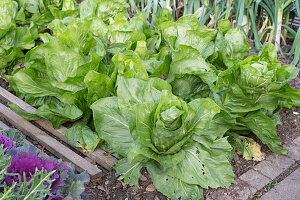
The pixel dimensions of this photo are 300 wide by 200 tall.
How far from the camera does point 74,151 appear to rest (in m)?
2.92

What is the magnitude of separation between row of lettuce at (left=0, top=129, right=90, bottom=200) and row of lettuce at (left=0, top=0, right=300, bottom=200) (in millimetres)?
520

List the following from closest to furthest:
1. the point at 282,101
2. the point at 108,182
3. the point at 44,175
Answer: the point at 44,175 → the point at 108,182 → the point at 282,101

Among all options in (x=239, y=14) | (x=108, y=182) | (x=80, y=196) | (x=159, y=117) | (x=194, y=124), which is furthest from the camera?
(x=239, y=14)

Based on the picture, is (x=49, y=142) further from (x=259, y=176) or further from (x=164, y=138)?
(x=259, y=176)

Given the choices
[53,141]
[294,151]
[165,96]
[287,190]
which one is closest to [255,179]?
[287,190]

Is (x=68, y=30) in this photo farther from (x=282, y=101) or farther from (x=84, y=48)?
(x=282, y=101)

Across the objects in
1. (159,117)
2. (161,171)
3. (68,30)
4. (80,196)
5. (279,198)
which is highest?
(68,30)

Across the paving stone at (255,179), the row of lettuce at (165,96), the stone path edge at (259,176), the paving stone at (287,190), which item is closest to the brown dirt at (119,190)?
the row of lettuce at (165,96)

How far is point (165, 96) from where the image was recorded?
217 cm

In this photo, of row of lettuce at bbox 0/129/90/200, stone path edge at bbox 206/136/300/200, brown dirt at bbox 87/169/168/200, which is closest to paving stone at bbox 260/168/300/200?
stone path edge at bbox 206/136/300/200

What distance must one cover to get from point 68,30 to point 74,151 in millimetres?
1032

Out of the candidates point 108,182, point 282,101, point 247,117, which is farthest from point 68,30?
point 282,101

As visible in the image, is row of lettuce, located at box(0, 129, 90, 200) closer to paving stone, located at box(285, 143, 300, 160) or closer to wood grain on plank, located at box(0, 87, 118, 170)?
wood grain on plank, located at box(0, 87, 118, 170)

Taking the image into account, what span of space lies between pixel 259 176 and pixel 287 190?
21cm
